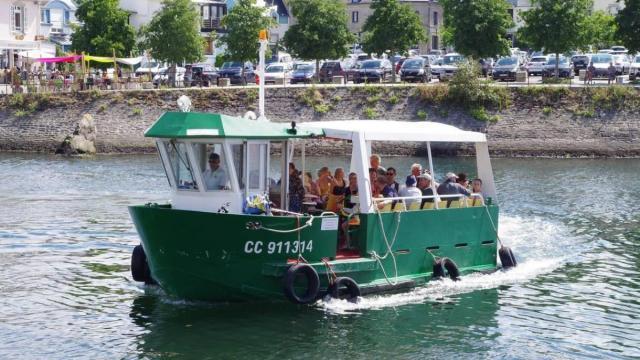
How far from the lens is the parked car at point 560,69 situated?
235 ft

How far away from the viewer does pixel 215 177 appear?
856 inches

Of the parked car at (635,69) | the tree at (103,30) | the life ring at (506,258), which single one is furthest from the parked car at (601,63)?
the life ring at (506,258)

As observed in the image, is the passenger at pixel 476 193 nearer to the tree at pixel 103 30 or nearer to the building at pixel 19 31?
the tree at pixel 103 30

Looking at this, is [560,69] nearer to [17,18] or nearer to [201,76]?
[201,76]

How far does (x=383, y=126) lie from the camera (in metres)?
24.7

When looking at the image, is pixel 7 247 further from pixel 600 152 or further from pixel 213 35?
pixel 213 35

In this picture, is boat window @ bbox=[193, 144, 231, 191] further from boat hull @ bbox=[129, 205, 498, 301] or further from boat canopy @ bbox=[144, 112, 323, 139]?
boat hull @ bbox=[129, 205, 498, 301]

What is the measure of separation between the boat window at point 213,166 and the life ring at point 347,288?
3015 millimetres

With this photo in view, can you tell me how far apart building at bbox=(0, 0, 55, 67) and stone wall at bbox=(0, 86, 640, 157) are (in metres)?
19.4

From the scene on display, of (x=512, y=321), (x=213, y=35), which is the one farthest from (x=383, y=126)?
(x=213, y=35)

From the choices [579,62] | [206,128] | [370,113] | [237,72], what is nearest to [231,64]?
[237,72]

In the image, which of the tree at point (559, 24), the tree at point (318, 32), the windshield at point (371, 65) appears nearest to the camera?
the tree at point (559, 24)

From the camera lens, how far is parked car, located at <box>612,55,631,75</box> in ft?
231

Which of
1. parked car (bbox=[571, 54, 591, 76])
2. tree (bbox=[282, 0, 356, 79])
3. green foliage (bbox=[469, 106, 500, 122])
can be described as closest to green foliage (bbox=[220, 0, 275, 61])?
tree (bbox=[282, 0, 356, 79])
